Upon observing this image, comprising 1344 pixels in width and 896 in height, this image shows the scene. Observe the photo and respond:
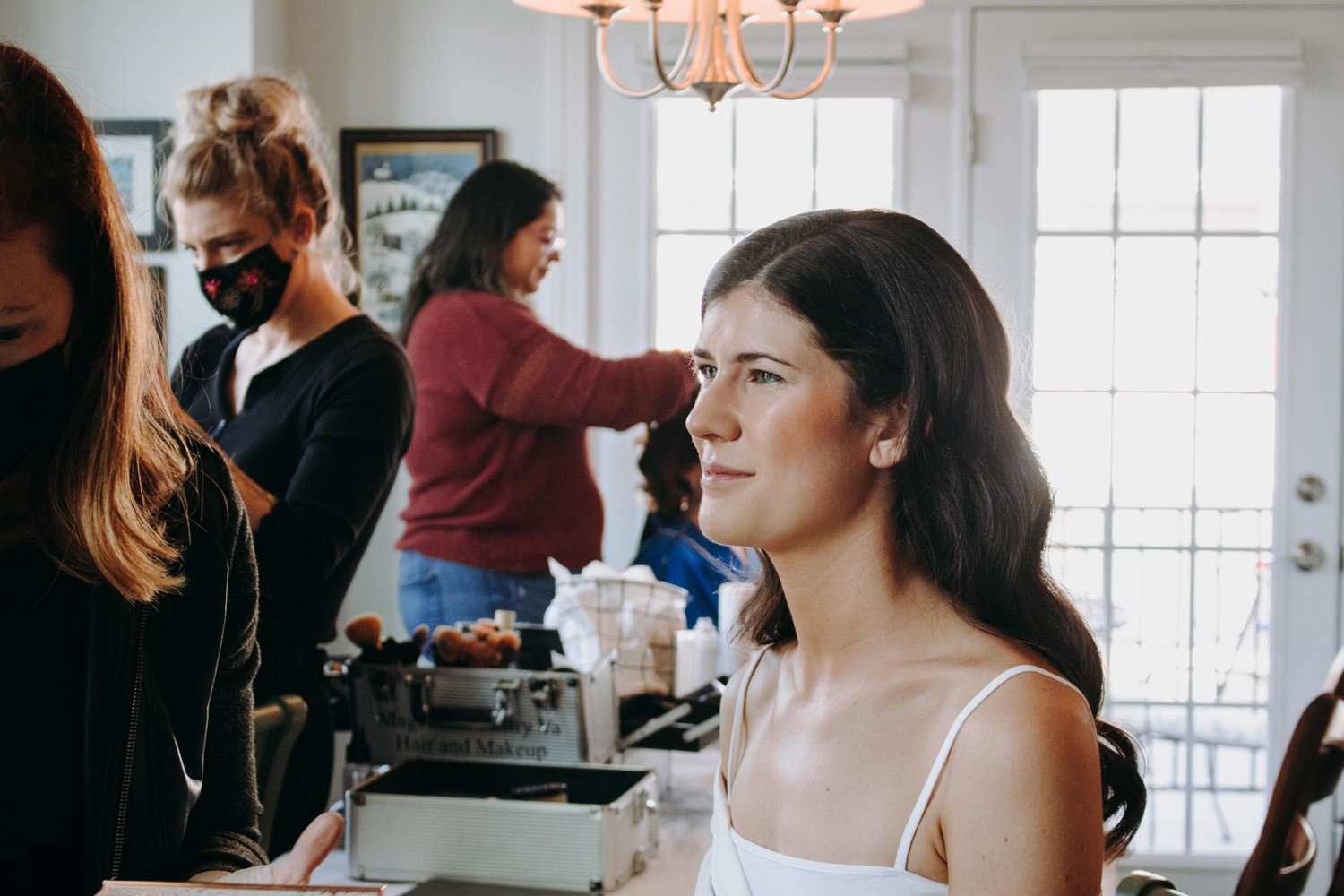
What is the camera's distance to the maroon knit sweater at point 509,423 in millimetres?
2410

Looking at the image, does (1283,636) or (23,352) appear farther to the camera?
(1283,636)

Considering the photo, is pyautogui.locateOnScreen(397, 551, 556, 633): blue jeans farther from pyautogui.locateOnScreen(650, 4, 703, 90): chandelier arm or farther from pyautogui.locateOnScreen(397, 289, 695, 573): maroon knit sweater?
pyautogui.locateOnScreen(650, 4, 703, 90): chandelier arm

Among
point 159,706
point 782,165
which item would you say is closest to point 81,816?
point 159,706

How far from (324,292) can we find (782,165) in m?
1.73

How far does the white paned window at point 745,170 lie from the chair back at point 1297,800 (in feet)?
6.60

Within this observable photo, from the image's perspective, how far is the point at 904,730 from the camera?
96cm

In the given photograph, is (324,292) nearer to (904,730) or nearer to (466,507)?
(466,507)

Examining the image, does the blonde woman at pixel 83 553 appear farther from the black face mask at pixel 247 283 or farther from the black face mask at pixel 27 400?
the black face mask at pixel 247 283

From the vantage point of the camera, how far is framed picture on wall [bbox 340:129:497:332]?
326 cm

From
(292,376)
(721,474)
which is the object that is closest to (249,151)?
(292,376)

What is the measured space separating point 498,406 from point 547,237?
14.2 inches

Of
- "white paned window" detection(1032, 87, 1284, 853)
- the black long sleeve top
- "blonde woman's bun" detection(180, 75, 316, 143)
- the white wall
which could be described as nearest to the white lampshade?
"blonde woman's bun" detection(180, 75, 316, 143)

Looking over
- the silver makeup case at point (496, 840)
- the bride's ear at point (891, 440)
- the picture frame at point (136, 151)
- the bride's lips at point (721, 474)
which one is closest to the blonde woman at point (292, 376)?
the silver makeup case at point (496, 840)

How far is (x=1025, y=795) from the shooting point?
865mm
